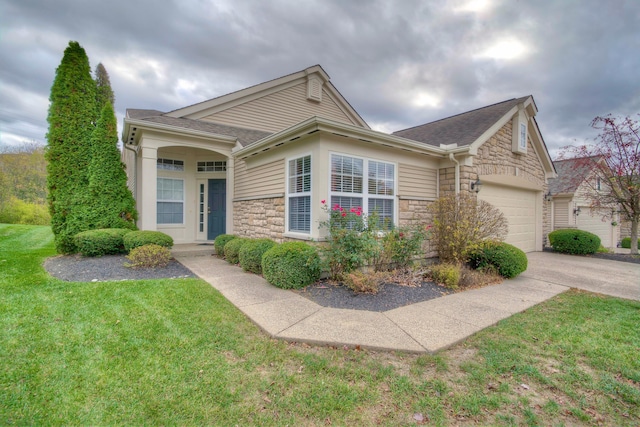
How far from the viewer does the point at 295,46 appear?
34.9 feet

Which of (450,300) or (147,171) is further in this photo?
(147,171)

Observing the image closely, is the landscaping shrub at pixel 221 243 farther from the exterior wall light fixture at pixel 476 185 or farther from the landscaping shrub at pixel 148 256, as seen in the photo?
the exterior wall light fixture at pixel 476 185

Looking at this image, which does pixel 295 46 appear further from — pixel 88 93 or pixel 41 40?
pixel 41 40

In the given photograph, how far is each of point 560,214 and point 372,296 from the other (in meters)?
14.0

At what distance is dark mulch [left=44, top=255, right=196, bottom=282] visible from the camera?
5.33 meters

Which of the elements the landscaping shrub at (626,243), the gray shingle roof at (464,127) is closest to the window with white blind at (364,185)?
the gray shingle roof at (464,127)

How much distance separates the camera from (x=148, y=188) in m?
7.41

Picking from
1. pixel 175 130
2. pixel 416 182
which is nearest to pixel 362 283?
pixel 416 182

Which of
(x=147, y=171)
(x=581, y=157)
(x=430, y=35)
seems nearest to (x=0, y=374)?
(x=147, y=171)

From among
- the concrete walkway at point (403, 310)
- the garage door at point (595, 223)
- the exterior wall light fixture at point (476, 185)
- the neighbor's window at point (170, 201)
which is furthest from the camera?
the garage door at point (595, 223)

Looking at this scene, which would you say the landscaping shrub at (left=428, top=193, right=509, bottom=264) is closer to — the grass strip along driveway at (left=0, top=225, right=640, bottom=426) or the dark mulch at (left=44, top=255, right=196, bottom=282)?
the grass strip along driveway at (left=0, top=225, right=640, bottom=426)

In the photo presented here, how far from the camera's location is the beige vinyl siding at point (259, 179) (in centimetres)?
671

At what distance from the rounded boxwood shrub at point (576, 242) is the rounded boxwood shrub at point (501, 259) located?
5.17m

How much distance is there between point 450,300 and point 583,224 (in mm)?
14294
